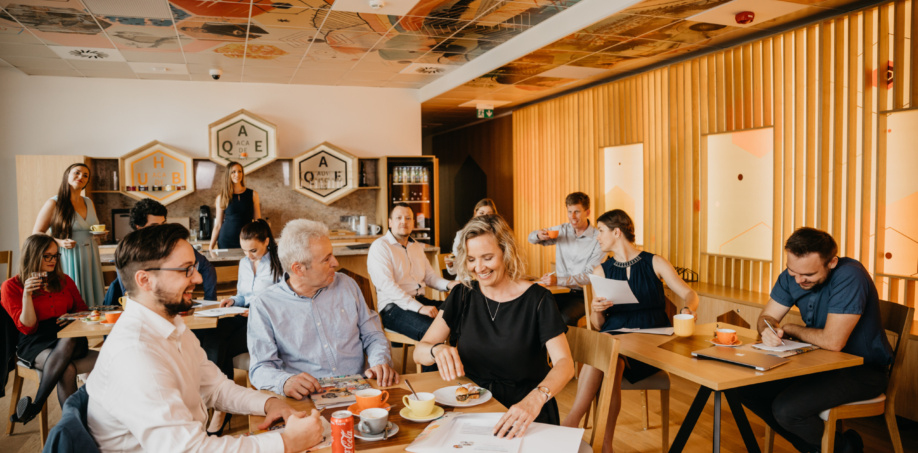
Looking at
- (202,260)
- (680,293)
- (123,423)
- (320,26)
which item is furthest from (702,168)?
(123,423)

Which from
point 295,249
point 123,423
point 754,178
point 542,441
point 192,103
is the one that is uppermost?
point 192,103

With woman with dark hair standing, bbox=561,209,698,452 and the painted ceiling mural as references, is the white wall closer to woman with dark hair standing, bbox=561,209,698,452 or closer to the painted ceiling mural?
the painted ceiling mural

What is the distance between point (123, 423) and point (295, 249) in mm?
1078

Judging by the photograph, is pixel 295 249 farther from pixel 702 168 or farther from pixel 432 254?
pixel 702 168

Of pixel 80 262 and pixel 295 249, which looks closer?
pixel 295 249

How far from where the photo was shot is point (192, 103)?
7.71m

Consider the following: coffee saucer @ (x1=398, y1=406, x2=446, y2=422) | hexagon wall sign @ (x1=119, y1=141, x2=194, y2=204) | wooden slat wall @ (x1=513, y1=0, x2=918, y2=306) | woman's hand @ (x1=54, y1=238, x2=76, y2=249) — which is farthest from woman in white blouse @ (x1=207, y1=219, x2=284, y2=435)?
wooden slat wall @ (x1=513, y1=0, x2=918, y2=306)

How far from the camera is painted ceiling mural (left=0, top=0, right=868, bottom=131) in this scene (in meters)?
4.73

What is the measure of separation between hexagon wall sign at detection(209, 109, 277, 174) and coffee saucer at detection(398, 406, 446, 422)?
6452 millimetres

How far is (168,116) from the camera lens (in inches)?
300

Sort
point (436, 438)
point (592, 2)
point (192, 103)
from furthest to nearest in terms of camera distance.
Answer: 1. point (192, 103)
2. point (592, 2)
3. point (436, 438)

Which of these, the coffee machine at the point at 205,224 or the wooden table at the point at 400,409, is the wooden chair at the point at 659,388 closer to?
the wooden table at the point at 400,409

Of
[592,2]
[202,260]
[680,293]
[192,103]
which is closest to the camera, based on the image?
[680,293]

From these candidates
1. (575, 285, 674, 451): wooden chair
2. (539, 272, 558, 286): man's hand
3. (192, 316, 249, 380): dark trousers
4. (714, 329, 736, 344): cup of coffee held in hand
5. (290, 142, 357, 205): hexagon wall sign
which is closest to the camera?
(714, 329, 736, 344): cup of coffee held in hand
